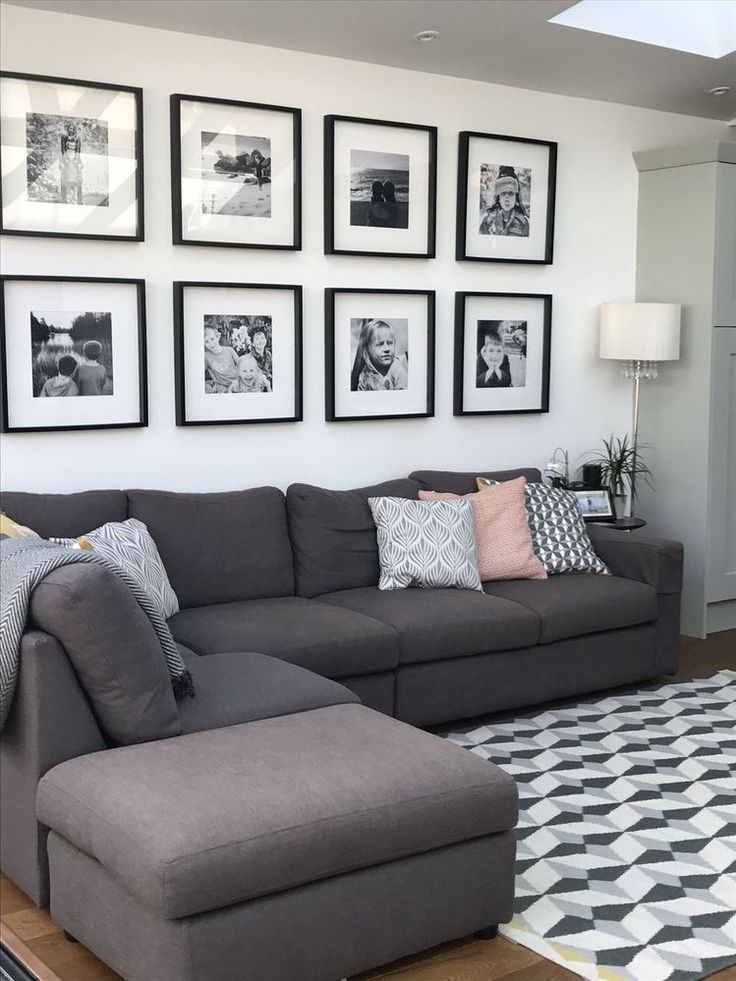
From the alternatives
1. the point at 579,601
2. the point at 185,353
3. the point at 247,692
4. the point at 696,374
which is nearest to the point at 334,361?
the point at 185,353

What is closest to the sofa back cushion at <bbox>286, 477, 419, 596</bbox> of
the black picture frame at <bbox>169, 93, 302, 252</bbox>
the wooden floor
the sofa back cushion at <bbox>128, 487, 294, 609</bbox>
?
the sofa back cushion at <bbox>128, 487, 294, 609</bbox>

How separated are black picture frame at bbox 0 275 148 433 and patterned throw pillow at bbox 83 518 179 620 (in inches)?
18.7

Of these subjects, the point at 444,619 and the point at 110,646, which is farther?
the point at 444,619

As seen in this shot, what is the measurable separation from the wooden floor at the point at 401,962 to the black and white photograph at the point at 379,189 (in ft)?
9.93

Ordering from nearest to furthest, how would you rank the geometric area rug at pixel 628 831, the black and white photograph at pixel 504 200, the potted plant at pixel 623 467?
the geometric area rug at pixel 628 831 < the black and white photograph at pixel 504 200 < the potted plant at pixel 623 467

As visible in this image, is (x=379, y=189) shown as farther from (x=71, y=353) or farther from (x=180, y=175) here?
(x=71, y=353)

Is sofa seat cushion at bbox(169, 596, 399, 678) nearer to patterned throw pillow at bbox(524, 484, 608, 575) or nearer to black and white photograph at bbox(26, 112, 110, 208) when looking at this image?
patterned throw pillow at bbox(524, 484, 608, 575)

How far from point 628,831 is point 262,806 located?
1393 millimetres

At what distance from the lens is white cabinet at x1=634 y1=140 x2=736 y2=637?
5.43m

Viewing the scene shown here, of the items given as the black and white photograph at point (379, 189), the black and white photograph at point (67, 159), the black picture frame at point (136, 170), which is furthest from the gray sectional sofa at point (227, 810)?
the black and white photograph at point (379, 189)

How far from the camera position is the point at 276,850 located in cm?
233

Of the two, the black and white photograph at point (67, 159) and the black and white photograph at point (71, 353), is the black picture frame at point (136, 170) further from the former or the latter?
the black and white photograph at point (71, 353)

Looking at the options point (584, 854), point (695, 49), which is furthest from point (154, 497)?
point (695, 49)

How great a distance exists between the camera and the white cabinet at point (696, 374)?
5434 millimetres
